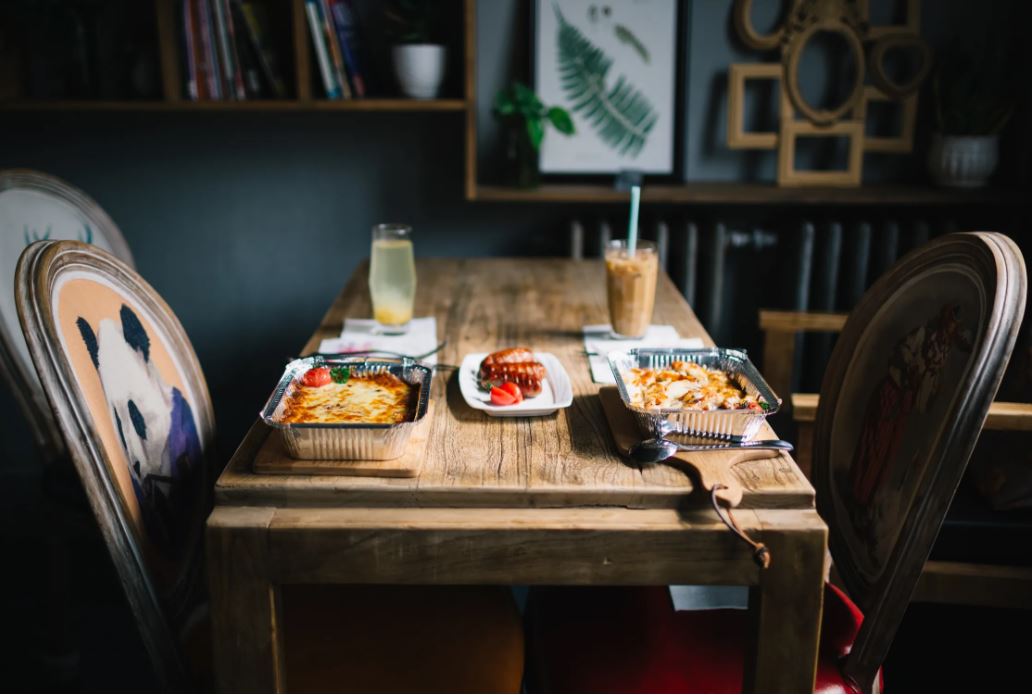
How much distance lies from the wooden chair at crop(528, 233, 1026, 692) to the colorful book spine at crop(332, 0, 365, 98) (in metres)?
1.62

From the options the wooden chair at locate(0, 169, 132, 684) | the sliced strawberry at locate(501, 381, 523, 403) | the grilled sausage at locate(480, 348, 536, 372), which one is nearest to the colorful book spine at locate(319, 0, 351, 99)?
the wooden chair at locate(0, 169, 132, 684)

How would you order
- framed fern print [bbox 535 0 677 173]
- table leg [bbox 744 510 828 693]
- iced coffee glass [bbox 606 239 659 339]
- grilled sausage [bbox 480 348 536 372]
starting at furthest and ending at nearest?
framed fern print [bbox 535 0 677 173] → iced coffee glass [bbox 606 239 659 339] → grilled sausage [bbox 480 348 536 372] → table leg [bbox 744 510 828 693]

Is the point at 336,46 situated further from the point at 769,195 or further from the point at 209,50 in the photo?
the point at 769,195

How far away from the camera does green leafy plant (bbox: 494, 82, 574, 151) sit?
2.60 metres

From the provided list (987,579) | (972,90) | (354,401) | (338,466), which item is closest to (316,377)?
(354,401)

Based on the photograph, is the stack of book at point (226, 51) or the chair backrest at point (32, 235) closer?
the chair backrest at point (32, 235)

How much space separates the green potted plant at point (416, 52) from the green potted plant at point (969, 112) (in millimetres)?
1412

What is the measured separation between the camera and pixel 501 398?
1272 millimetres

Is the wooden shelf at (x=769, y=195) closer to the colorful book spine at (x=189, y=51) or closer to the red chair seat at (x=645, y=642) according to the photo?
the colorful book spine at (x=189, y=51)

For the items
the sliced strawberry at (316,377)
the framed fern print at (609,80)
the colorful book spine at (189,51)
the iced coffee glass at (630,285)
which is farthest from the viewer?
the framed fern print at (609,80)

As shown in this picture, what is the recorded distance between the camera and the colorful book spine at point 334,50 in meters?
2.49

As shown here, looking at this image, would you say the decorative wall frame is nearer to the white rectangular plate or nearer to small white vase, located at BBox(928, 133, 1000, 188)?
small white vase, located at BBox(928, 133, 1000, 188)

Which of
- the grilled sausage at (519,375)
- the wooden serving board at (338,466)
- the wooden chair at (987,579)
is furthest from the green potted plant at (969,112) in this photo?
the wooden serving board at (338,466)

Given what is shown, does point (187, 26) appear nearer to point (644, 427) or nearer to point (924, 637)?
point (644, 427)
